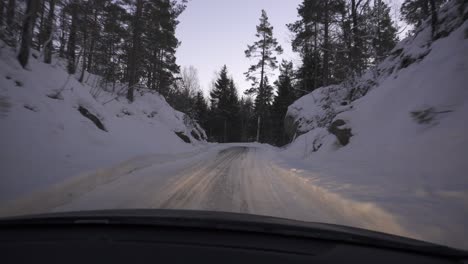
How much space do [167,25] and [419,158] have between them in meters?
21.0

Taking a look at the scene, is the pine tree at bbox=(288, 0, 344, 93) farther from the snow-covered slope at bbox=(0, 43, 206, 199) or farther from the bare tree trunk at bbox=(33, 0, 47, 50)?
the bare tree trunk at bbox=(33, 0, 47, 50)

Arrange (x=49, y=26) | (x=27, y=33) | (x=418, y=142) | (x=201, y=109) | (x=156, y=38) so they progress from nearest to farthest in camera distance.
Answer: (x=418, y=142) < (x=27, y=33) < (x=49, y=26) < (x=156, y=38) < (x=201, y=109)

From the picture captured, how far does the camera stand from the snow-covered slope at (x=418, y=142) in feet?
12.8

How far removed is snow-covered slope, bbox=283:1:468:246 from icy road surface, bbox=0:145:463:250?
1.03 ft

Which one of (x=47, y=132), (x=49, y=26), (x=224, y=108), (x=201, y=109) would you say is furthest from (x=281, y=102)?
(x=47, y=132)

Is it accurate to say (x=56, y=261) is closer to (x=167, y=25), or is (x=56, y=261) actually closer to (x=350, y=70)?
(x=350, y=70)

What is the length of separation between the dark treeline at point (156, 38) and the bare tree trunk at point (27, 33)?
0.03 metres

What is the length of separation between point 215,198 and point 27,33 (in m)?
10.8

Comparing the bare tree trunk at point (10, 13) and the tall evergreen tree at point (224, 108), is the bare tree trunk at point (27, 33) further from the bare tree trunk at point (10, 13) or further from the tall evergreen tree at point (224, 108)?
the tall evergreen tree at point (224, 108)

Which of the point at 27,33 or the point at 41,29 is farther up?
the point at 41,29

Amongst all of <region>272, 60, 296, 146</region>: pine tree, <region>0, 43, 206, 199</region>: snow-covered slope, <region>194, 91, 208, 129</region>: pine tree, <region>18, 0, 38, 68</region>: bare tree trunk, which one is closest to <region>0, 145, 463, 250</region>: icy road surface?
<region>0, 43, 206, 199</region>: snow-covered slope

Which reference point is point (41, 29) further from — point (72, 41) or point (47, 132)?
point (47, 132)

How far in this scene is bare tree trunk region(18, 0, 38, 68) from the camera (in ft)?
31.8

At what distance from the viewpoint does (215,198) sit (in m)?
5.21
